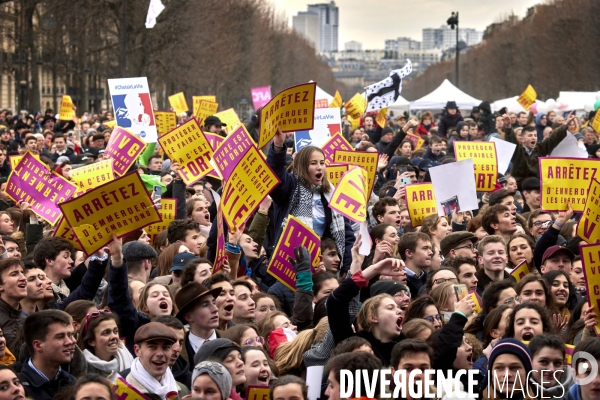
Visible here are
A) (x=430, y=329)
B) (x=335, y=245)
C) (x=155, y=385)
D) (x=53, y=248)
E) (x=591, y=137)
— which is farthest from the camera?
(x=591, y=137)

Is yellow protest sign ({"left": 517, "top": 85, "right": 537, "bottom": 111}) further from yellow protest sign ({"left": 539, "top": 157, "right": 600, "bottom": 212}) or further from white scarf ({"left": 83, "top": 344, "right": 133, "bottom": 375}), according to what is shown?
white scarf ({"left": 83, "top": 344, "right": 133, "bottom": 375})

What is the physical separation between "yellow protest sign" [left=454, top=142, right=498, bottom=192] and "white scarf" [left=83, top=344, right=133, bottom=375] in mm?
7146

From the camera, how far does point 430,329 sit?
292 inches

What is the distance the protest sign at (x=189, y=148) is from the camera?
44.4 feet

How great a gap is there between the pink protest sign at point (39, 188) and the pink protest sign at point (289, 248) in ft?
9.90

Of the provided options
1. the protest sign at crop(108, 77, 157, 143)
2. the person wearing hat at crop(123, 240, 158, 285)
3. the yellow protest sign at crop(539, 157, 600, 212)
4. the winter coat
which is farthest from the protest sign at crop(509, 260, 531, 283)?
the protest sign at crop(108, 77, 157, 143)

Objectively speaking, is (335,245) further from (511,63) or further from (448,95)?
(511,63)

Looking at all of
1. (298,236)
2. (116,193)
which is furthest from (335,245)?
(116,193)

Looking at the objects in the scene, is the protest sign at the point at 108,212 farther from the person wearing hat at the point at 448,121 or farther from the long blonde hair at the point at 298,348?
the person wearing hat at the point at 448,121

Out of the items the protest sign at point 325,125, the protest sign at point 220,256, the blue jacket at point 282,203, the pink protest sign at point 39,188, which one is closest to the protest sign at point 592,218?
the blue jacket at point 282,203

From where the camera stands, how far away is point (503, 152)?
1477 centimetres

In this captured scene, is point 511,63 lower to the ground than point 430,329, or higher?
higher

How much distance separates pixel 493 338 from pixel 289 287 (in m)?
1.99

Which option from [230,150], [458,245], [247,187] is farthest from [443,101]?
[247,187]
